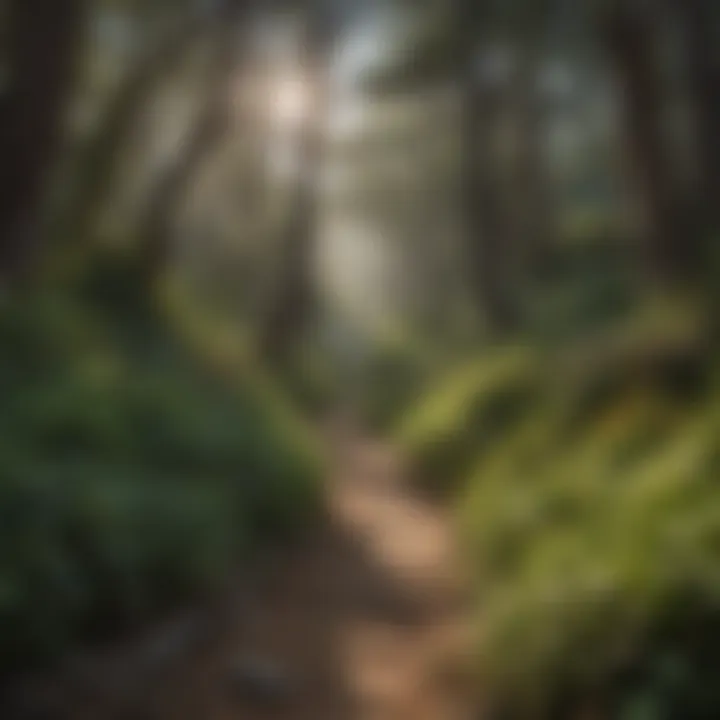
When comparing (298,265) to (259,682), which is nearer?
(259,682)

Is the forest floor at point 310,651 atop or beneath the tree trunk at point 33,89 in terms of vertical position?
beneath

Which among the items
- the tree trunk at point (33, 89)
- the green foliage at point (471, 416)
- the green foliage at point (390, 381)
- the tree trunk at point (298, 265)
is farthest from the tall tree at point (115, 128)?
the green foliage at point (390, 381)

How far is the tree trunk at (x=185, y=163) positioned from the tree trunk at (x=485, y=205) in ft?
9.11

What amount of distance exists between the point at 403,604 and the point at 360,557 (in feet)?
3.64

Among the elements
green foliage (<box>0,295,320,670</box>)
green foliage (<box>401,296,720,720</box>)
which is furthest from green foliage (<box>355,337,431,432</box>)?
green foliage (<box>0,295,320,670</box>)

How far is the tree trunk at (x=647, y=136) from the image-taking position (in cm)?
873

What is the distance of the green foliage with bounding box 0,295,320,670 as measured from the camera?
5.19 metres

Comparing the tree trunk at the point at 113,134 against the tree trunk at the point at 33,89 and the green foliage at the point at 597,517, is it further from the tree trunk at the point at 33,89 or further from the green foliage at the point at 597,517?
the green foliage at the point at 597,517

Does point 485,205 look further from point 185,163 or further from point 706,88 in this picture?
point 706,88

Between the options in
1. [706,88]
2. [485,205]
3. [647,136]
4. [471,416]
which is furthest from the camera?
[485,205]

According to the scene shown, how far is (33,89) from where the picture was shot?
7.31 metres

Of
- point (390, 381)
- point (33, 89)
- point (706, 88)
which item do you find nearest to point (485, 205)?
point (390, 381)

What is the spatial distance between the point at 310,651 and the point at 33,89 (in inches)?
161

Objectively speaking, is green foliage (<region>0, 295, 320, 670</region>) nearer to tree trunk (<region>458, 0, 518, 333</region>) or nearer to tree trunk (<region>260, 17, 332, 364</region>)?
tree trunk (<region>458, 0, 518, 333</region>)
